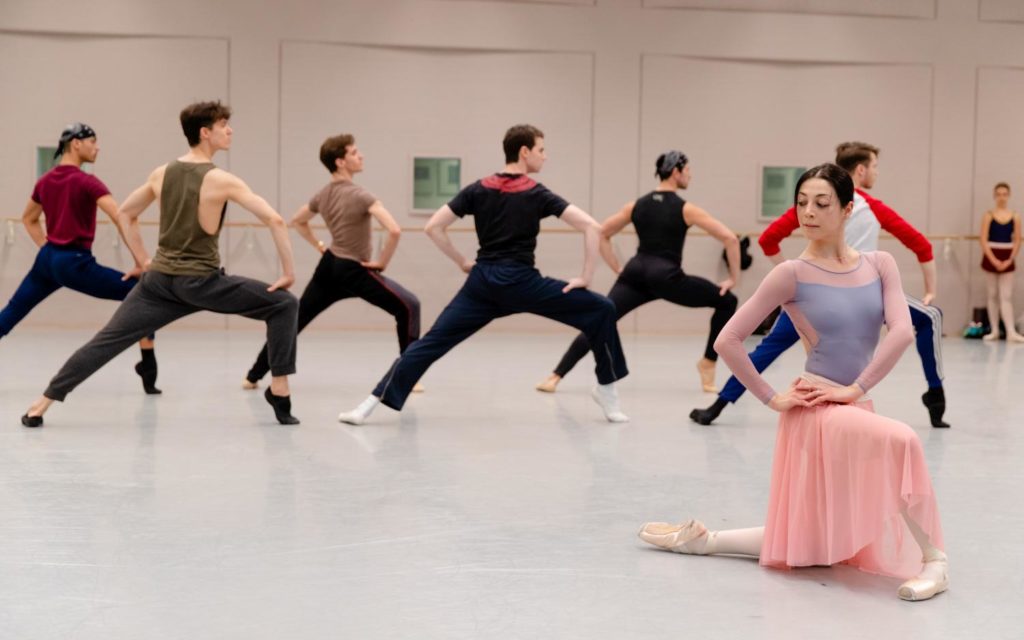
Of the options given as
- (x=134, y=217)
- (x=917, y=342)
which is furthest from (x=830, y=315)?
(x=134, y=217)

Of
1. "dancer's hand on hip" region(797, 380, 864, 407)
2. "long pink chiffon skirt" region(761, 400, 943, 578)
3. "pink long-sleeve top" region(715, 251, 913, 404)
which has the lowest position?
"long pink chiffon skirt" region(761, 400, 943, 578)

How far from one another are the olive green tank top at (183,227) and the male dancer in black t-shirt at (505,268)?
1093 mm

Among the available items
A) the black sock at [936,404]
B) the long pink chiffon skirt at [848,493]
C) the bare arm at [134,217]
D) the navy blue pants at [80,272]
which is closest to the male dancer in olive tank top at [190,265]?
the bare arm at [134,217]

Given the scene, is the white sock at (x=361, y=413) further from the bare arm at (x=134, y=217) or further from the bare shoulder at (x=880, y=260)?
the bare shoulder at (x=880, y=260)

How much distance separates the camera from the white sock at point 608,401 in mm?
6754

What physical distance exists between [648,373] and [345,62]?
5497mm

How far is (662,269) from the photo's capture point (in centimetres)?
782

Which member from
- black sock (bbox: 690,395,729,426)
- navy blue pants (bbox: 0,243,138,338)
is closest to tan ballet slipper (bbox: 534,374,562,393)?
black sock (bbox: 690,395,729,426)

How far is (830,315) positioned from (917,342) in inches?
113

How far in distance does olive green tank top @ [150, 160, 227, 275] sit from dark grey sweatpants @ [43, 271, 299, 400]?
0.05 meters

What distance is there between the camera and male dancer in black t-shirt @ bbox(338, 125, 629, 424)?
6.41 metres

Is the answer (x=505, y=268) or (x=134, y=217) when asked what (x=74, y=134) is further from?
(x=505, y=268)

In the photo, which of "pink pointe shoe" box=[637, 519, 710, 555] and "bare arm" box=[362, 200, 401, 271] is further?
"bare arm" box=[362, 200, 401, 271]

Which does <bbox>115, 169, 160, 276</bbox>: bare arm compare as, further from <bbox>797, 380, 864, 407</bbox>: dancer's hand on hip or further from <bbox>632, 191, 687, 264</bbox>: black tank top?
<bbox>797, 380, 864, 407</bbox>: dancer's hand on hip
